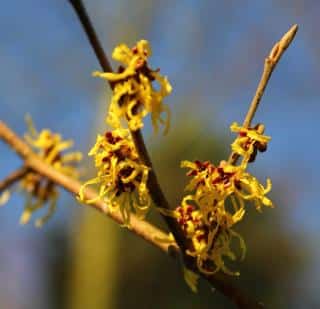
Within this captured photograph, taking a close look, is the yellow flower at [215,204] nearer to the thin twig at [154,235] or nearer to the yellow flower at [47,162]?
the thin twig at [154,235]

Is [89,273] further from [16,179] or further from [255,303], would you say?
[255,303]

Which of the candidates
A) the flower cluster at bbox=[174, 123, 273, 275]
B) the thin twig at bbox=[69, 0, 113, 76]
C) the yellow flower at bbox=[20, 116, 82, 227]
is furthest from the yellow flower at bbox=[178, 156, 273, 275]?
the yellow flower at bbox=[20, 116, 82, 227]

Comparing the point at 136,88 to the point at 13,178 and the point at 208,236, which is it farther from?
the point at 13,178

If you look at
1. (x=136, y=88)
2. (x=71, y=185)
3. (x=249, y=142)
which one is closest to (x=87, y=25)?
(x=136, y=88)

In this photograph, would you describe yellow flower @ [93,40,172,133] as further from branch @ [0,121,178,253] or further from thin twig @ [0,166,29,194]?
thin twig @ [0,166,29,194]

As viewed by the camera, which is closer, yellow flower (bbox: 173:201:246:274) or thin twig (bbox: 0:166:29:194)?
yellow flower (bbox: 173:201:246:274)

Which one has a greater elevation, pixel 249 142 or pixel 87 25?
pixel 87 25
